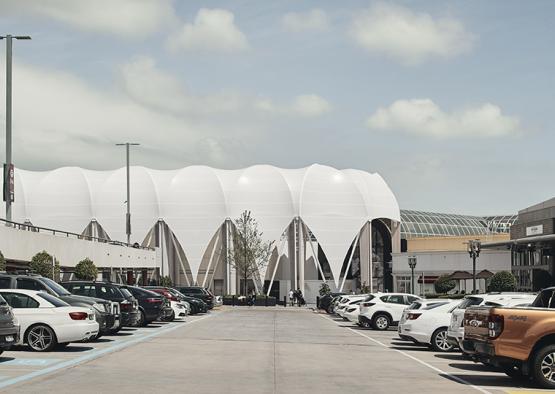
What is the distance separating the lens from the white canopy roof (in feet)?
331

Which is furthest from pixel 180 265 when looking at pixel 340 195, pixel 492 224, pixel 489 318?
pixel 489 318

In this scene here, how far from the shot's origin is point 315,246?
104688mm

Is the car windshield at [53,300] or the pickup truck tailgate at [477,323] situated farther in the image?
the car windshield at [53,300]

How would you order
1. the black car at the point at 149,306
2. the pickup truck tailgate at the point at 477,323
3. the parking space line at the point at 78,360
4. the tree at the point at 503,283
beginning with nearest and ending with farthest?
1. the parking space line at the point at 78,360
2. the pickup truck tailgate at the point at 477,323
3. the black car at the point at 149,306
4. the tree at the point at 503,283

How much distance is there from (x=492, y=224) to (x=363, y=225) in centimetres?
→ 3692

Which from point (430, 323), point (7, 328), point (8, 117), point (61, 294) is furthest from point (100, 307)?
point (8, 117)

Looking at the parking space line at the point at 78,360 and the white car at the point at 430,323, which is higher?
the white car at the point at 430,323

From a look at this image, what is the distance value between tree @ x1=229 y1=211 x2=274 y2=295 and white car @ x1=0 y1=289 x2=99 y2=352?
7240 cm

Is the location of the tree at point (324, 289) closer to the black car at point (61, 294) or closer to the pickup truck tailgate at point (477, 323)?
the black car at point (61, 294)

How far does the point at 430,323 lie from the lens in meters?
24.2

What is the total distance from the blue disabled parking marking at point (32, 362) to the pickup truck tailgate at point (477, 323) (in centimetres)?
828

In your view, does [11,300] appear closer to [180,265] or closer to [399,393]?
[399,393]

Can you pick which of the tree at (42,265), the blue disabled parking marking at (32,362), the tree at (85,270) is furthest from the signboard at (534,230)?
the blue disabled parking marking at (32,362)

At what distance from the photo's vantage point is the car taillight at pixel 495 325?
49.0 ft
